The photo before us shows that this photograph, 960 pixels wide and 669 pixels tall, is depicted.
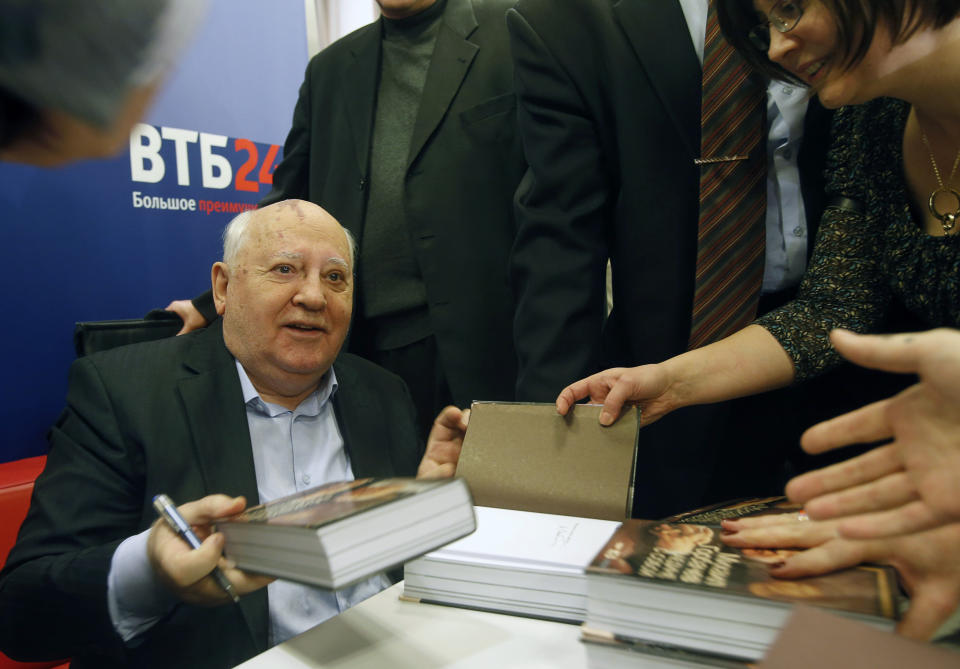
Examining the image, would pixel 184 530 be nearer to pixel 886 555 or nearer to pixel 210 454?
pixel 210 454

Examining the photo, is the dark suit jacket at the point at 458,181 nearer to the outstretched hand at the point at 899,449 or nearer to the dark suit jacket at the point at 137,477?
the dark suit jacket at the point at 137,477

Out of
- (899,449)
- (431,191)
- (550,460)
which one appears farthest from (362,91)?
(899,449)

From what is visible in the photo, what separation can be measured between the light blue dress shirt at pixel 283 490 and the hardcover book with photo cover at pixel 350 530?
25 centimetres

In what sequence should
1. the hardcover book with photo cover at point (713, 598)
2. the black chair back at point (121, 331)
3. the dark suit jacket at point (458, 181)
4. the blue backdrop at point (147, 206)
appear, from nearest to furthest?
the hardcover book with photo cover at point (713, 598), the black chair back at point (121, 331), the dark suit jacket at point (458, 181), the blue backdrop at point (147, 206)

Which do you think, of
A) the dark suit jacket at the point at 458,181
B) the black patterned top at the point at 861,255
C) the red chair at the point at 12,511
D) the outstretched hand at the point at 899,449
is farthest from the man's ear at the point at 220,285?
the outstretched hand at the point at 899,449

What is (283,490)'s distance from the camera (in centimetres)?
149

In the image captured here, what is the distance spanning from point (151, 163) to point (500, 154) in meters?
1.48

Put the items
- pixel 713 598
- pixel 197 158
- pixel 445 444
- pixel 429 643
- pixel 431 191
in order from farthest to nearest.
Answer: pixel 197 158 → pixel 431 191 → pixel 445 444 → pixel 429 643 → pixel 713 598

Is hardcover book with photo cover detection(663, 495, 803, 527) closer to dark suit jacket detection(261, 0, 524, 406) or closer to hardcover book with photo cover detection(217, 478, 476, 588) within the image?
hardcover book with photo cover detection(217, 478, 476, 588)

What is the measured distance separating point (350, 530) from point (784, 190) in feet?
3.87

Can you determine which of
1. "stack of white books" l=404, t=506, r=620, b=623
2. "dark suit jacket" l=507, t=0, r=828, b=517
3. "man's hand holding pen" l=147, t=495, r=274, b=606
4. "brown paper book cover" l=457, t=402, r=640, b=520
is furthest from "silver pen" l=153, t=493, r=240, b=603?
"dark suit jacket" l=507, t=0, r=828, b=517

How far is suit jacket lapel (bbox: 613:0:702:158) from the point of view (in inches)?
61.9

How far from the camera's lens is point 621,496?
41.3 inches

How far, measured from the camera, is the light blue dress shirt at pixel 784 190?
153 cm
